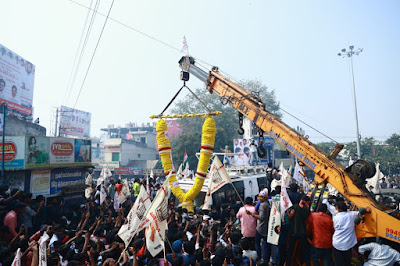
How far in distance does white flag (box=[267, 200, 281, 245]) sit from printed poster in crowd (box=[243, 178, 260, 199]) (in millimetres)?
7898

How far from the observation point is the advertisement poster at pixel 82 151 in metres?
13.6

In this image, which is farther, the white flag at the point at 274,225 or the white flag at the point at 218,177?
the white flag at the point at 218,177

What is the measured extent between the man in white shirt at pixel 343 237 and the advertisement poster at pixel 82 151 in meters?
11.5

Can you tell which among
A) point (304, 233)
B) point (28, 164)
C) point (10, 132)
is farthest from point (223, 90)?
point (10, 132)

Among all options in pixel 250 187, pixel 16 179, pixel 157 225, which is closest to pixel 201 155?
pixel 157 225

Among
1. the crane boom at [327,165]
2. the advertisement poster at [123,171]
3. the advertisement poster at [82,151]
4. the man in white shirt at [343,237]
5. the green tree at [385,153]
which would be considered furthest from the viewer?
the advertisement poster at [123,171]

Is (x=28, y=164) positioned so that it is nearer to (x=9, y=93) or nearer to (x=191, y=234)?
(x=191, y=234)

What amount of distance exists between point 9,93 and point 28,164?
20.5 metres

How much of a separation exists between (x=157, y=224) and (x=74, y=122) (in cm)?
4245

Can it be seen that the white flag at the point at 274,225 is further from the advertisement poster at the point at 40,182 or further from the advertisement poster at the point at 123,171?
the advertisement poster at the point at 123,171

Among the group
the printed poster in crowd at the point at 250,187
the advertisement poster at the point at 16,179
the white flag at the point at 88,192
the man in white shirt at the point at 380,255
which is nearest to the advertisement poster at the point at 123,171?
the white flag at the point at 88,192

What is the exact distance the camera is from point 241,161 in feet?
92.6

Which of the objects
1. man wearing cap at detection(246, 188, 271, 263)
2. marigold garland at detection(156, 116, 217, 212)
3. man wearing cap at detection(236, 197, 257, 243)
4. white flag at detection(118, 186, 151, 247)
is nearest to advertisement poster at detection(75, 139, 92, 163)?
marigold garland at detection(156, 116, 217, 212)

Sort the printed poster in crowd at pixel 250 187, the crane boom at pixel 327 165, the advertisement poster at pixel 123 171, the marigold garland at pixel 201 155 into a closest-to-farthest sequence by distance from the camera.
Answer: the crane boom at pixel 327 165 → the marigold garland at pixel 201 155 → the printed poster in crowd at pixel 250 187 → the advertisement poster at pixel 123 171
